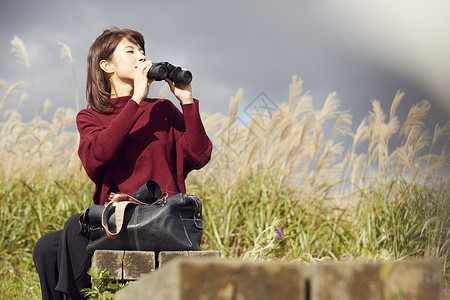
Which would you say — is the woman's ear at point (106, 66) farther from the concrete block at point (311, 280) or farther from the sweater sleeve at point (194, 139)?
the concrete block at point (311, 280)

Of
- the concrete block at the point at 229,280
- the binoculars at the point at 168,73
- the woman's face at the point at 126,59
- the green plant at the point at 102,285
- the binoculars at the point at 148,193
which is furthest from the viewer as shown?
the woman's face at the point at 126,59

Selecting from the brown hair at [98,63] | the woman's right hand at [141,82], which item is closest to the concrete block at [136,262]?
the woman's right hand at [141,82]

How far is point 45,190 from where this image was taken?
4.11 meters

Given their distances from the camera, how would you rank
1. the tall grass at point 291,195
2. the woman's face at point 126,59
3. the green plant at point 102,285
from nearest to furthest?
the green plant at point 102,285 → the woman's face at point 126,59 → the tall grass at point 291,195

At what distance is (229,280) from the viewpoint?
73 cm

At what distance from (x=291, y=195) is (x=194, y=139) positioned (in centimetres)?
205

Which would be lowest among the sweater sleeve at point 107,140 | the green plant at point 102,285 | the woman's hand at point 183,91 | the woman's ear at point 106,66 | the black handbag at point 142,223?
the green plant at point 102,285

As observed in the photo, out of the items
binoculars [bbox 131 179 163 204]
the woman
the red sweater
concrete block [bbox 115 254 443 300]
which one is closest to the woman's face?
the woman

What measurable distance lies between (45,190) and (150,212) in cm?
269

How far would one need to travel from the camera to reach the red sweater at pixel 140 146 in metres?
1.81

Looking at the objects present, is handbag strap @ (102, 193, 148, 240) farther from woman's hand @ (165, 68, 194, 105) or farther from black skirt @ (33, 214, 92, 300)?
woman's hand @ (165, 68, 194, 105)

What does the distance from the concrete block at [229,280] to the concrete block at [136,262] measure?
0.92m

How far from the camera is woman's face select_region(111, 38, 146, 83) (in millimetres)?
2051

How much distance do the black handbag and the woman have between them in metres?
0.12
